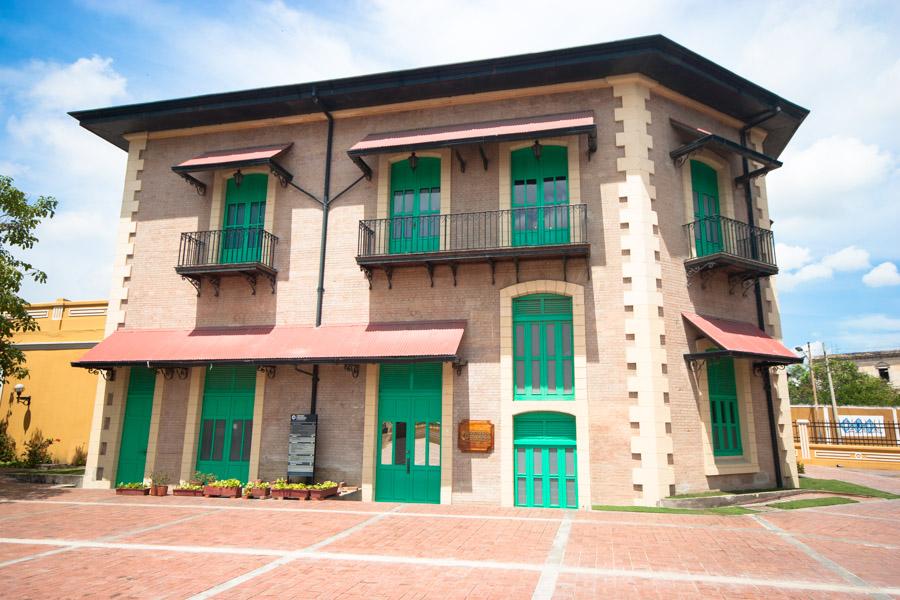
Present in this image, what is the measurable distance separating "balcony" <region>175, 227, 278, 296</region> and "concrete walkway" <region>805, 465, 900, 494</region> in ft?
62.6

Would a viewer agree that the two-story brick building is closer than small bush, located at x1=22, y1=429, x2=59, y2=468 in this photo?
Yes

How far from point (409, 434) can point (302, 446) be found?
9.09 feet

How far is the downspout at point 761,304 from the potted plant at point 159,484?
16179mm

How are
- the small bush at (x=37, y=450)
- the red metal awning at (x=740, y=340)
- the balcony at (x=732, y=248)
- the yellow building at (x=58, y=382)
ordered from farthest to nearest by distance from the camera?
the yellow building at (x=58, y=382), the small bush at (x=37, y=450), the balcony at (x=732, y=248), the red metal awning at (x=740, y=340)

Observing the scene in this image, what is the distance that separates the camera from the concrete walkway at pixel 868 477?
57.3 ft

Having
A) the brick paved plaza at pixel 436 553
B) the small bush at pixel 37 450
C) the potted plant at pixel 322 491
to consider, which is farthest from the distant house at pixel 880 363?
the small bush at pixel 37 450

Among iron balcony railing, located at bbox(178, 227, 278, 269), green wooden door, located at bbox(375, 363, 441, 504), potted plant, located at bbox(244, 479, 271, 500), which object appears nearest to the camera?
potted plant, located at bbox(244, 479, 271, 500)

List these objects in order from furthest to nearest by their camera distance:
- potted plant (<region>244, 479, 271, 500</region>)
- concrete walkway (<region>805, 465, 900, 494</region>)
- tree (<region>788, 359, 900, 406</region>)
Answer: tree (<region>788, 359, 900, 406</region>), concrete walkway (<region>805, 465, 900, 494</region>), potted plant (<region>244, 479, 271, 500</region>)

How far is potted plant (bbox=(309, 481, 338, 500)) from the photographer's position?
13734 mm

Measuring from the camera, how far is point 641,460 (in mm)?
12945

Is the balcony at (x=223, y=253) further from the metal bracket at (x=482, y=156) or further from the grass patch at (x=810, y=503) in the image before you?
the grass patch at (x=810, y=503)

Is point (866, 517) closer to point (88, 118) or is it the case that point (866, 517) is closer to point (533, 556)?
point (533, 556)

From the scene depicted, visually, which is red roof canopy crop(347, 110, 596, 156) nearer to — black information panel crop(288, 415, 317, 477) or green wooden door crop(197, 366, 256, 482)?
green wooden door crop(197, 366, 256, 482)

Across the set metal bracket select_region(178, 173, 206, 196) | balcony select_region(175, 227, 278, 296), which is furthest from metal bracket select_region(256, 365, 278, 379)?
metal bracket select_region(178, 173, 206, 196)
